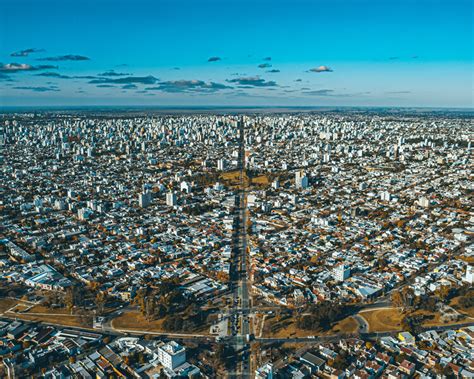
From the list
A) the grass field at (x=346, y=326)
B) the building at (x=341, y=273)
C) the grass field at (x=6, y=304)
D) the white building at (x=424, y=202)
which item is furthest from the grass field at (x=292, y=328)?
the white building at (x=424, y=202)

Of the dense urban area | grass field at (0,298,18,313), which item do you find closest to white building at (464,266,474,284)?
the dense urban area

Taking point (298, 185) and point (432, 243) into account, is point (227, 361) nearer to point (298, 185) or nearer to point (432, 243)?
point (432, 243)

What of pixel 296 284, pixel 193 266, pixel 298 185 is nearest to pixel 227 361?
pixel 296 284

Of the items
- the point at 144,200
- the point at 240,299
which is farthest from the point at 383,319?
the point at 144,200

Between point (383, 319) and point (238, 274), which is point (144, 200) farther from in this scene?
point (383, 319)

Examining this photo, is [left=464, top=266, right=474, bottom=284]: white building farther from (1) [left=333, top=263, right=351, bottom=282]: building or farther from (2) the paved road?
(2) the paved road
